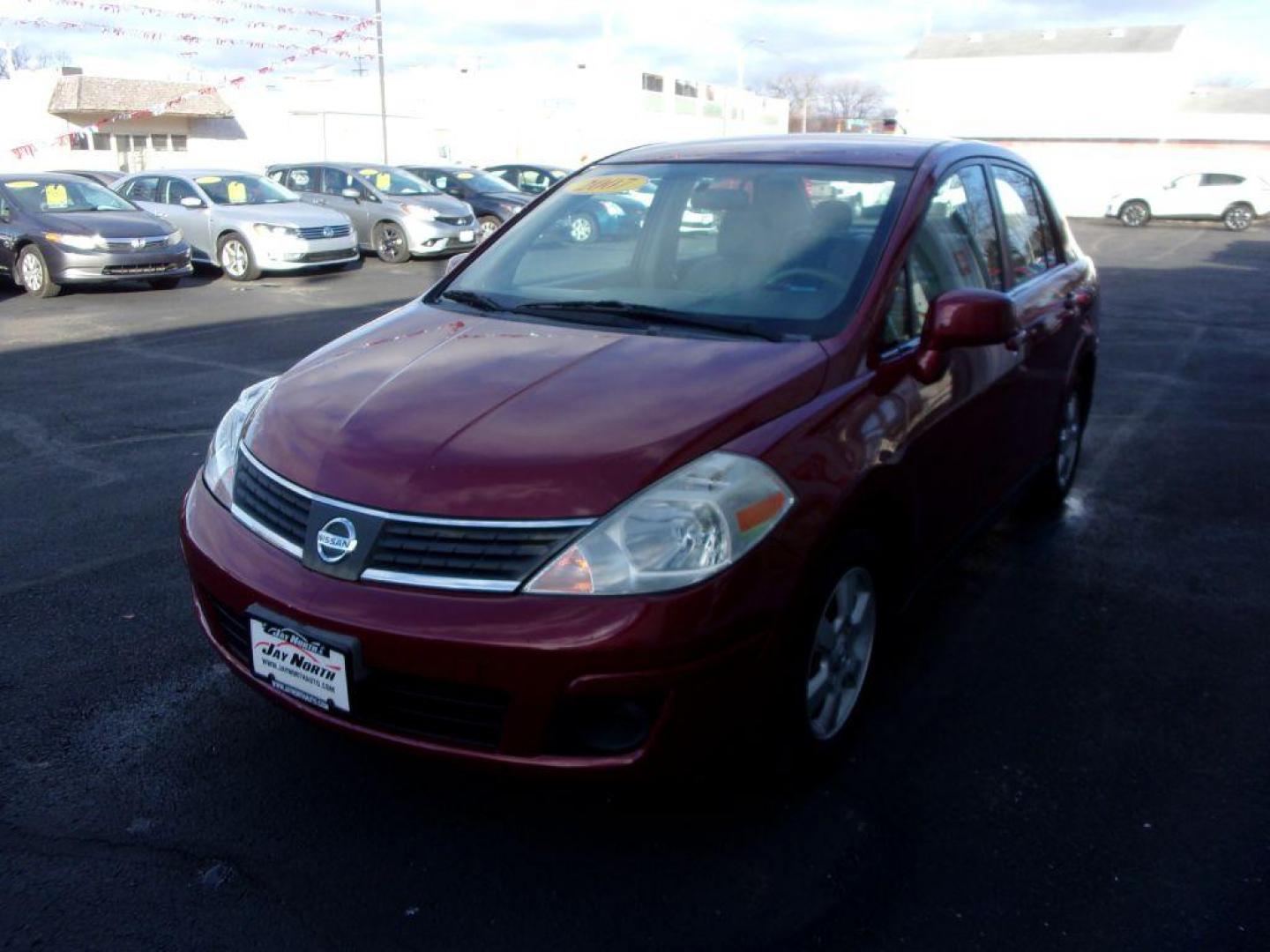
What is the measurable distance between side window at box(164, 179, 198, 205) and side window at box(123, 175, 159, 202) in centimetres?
27

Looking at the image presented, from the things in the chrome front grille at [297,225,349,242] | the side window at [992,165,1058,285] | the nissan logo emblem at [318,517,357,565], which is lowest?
the chrome front grille at [297,225,349,242]

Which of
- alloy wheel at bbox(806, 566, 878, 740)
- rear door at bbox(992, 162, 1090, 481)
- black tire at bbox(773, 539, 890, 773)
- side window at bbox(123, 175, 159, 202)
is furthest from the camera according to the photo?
side window at bbox(123, 175, 159, 202)

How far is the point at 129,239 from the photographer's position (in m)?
13.2

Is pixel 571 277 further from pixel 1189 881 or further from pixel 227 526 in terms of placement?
pixel 1189 881

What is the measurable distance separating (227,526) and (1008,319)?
7.47 ft

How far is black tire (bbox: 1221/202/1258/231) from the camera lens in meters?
30.1

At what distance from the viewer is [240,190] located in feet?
52.4

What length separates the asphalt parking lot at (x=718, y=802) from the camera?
250 centimetres

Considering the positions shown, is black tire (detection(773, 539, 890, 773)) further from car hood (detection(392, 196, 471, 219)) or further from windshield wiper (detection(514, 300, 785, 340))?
car hood (detection(392, 196, 471, 219))

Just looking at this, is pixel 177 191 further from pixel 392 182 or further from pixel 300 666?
pixel 300 666

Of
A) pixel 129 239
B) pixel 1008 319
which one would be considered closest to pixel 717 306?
pixel 1008 319

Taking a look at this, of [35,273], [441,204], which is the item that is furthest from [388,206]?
[35,273]

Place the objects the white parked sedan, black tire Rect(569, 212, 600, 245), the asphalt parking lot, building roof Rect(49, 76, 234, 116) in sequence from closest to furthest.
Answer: the asphalt parking lot, black tire Rect(569, 212, 600, 245), the white parked sedan, building roof Rect(49, 76, 234, 116)

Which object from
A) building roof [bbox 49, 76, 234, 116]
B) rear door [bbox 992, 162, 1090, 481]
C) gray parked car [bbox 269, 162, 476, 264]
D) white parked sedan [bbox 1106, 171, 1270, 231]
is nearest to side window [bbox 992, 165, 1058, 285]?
rear door [bbox 992, 162, 1090, 481]
